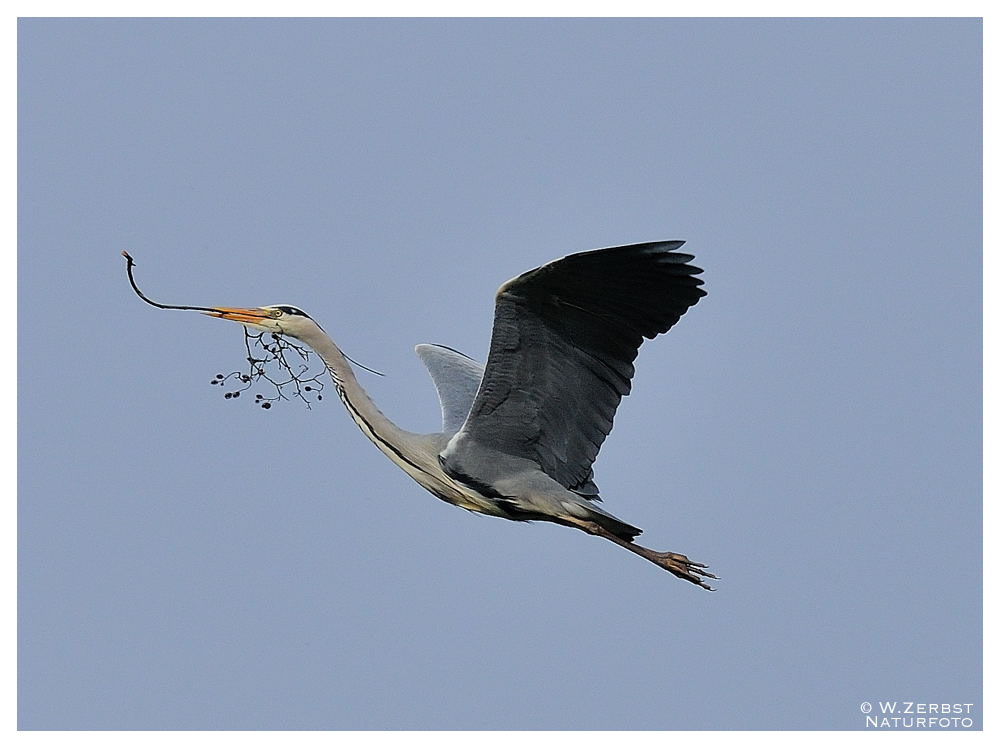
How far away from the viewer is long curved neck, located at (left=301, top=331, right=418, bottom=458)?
25.0 feet

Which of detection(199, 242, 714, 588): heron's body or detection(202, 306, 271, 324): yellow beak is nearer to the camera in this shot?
detection(199, 242, 714, 588): heron's body

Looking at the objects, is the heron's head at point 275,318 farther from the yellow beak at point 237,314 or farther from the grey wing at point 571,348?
the grey wing at point 571,348

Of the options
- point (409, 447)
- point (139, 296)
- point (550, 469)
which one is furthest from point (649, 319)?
point (139, 296)

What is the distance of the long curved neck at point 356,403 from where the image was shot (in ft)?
25.0

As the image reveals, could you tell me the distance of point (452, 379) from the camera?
8.48 metres

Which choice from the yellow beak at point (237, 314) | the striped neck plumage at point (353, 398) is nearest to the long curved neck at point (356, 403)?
the striped neck plumage at point (353, 398)

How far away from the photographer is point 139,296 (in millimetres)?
7305

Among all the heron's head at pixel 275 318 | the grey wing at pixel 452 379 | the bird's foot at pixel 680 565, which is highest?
the heron's head at pixel 275 318

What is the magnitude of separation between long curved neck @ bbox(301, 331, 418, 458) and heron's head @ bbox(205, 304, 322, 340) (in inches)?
2.2

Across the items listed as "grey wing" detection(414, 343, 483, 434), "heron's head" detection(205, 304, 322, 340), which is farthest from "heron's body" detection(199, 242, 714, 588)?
"grey wing" detection(414, 343, 483, 434)

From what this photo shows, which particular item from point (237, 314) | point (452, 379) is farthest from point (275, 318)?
point (452, 379)

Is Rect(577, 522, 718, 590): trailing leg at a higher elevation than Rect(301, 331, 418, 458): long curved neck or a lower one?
lower

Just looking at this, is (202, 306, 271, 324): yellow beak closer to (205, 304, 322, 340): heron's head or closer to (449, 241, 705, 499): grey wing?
(205, 304, 322, 340): heron's head

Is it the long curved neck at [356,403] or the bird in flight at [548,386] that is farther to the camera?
the long curved neck at [356,403]
